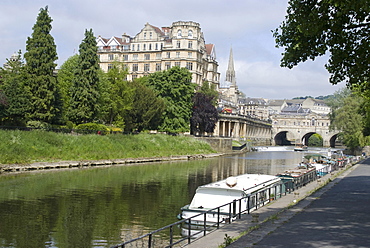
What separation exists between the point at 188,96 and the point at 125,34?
182 feet

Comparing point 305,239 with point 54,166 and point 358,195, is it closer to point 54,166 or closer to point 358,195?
point 358,195

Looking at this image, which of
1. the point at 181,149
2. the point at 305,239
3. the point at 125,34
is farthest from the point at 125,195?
the point at 125,34

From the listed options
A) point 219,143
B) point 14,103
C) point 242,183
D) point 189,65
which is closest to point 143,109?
point 219,143

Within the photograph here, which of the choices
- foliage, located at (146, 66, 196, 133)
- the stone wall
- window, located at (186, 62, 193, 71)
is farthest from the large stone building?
foliage, located at (146, 66, 196, 133)

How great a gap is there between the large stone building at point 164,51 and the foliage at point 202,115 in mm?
25998

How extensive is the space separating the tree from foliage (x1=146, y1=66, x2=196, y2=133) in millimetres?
70109

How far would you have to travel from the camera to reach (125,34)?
147250mm

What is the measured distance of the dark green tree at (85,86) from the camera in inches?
2864

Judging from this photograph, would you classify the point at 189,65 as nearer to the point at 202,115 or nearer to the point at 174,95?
the point at 202,115

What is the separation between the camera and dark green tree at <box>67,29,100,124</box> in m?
72.8

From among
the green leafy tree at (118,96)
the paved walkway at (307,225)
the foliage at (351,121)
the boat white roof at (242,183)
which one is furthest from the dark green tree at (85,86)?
the foliage at (351,121)

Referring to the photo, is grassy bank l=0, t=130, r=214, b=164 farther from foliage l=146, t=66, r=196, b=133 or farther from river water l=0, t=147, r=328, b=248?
foliage l=146, t=66, r=196, b=133

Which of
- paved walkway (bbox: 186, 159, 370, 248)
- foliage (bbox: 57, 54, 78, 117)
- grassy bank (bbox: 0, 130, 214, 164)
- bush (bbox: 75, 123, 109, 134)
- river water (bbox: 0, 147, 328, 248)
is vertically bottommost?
river water (bbox: 0, 147, 328, 248)

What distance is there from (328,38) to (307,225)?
32.5 ft
